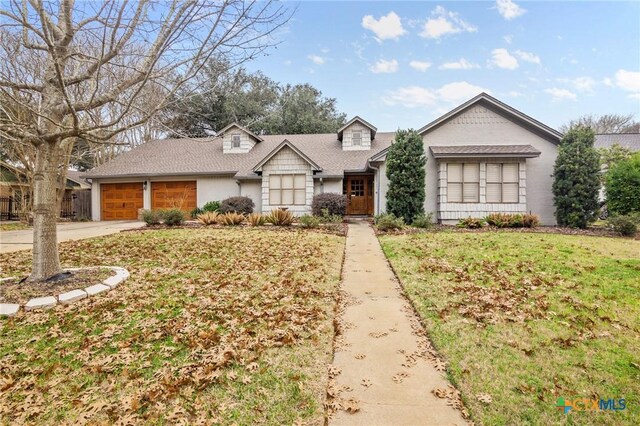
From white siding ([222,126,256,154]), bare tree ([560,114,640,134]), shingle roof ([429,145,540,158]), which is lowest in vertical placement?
shingle roof ([429,145,540,158])

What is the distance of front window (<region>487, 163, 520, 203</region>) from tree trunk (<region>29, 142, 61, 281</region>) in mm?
15122

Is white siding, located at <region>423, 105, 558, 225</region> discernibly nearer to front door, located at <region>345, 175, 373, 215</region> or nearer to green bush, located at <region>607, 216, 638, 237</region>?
green bush, located at <region>607, 216, 638, 237</region>

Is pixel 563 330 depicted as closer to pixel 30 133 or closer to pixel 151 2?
pixel 151 2

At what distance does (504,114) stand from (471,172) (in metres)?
3.04

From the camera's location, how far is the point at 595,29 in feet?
35.1

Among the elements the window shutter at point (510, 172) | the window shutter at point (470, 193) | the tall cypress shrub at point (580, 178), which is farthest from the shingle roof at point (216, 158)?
the tall cypress shrub at point (580, 178)

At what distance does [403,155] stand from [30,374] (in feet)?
42.3

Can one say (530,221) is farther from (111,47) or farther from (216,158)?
(216,158)

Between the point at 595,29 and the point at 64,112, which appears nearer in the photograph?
the point at 64,112

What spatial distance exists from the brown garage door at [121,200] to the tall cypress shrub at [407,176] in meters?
15.4

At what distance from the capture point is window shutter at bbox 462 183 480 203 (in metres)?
14.7

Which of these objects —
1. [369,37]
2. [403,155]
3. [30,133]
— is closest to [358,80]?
[369,37]

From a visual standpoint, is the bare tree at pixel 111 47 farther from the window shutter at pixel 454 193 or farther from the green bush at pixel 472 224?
the window shutter at pixel 454 193

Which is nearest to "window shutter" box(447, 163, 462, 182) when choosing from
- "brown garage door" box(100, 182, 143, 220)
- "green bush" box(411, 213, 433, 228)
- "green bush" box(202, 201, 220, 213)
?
"green bush" box(411, 213, 433, 228)
